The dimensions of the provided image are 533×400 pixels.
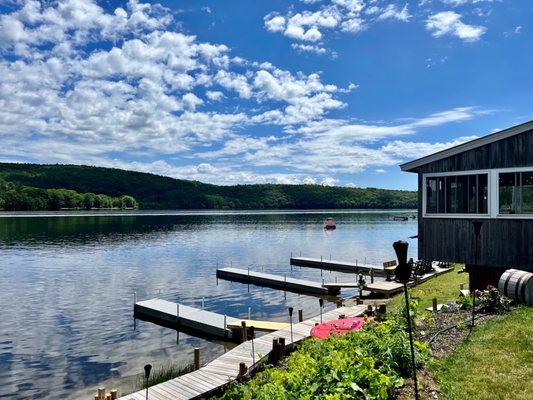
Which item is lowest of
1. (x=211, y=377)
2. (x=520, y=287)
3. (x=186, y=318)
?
(x=186, y=318)

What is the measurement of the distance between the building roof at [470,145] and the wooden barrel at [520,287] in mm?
6655

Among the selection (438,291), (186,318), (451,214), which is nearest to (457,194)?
(451,214)

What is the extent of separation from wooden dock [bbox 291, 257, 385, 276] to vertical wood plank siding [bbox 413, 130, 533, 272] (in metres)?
24.2

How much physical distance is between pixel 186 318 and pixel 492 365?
20138 millimetres

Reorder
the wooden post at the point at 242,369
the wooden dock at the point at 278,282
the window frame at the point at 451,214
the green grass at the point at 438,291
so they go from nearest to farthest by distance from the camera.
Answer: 1. the wooden post at the point at 242,369
2. the window frame at the point at 451,214
3. the green grass at the point at 438,291
4. the wooden dock at the point at 278,282

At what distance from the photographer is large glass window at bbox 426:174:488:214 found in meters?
20.6

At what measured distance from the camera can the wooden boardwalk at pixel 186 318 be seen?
25.5m

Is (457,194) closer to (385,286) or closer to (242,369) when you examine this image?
(242,369)

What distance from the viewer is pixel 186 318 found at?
90.6ft

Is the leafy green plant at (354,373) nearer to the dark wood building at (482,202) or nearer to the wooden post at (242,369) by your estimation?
the wooden post at (242,369)

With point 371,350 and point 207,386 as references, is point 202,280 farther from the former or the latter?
point 371,350

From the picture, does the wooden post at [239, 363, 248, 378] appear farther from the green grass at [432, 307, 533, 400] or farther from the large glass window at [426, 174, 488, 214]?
the large glass window at [426, 174, 488, 214]

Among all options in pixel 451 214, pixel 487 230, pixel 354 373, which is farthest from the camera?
pixel 451 214

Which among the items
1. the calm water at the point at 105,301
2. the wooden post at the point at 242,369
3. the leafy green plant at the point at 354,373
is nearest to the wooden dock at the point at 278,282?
the calm water at the point at 105,301
